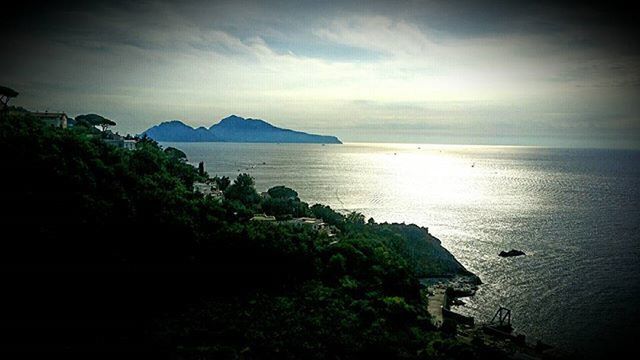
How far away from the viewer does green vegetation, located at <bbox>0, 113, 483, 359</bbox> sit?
537 inches

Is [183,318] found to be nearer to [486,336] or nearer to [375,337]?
[375,337]

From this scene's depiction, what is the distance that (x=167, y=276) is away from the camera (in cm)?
1725

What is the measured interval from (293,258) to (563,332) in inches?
598

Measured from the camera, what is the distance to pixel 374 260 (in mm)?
21312

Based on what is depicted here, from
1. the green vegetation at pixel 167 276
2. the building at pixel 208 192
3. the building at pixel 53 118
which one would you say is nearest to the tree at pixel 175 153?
the building at pixel 208 192

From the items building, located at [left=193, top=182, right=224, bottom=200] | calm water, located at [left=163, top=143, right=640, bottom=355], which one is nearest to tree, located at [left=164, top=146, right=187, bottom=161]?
building, located at [left=193, top=182, right=224, bottom=200]

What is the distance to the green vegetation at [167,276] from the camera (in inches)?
537

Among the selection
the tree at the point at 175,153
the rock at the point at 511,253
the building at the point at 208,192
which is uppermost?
the tree at the point at 175,153

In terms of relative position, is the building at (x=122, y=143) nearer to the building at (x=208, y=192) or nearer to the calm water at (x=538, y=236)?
the building at (x=208, y=192)

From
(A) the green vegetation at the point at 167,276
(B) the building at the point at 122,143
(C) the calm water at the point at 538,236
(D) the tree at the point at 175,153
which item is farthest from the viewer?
(D) the tree at the point at 175,153

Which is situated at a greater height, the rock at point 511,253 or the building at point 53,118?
the building at point 53,118

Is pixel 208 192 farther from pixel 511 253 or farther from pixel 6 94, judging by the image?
pixel 511 253

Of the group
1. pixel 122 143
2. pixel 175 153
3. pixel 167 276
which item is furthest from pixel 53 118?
pixel 167 276

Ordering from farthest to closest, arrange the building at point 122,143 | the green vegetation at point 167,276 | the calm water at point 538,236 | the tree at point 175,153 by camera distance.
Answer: the tree at point 175,153 < the building at point 122,143 < the calm water at point 538,236 < the green vegetation at point 167,276
